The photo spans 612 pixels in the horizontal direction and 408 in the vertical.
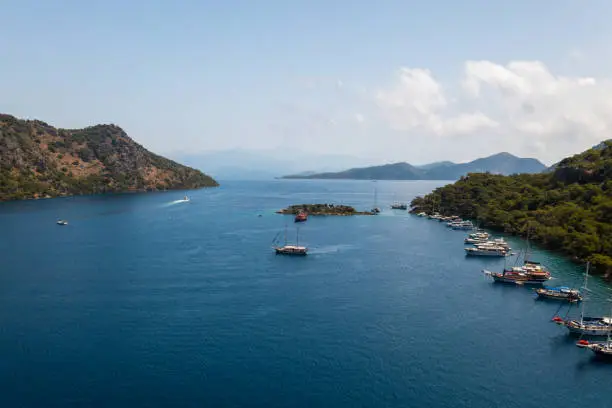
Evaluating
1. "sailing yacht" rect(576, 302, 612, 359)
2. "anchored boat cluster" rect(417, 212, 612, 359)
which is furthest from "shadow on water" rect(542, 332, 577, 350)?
"sailing yacht" rect(576, 302, 612, 359)

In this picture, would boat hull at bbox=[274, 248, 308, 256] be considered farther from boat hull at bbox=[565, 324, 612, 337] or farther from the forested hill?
the forested hill

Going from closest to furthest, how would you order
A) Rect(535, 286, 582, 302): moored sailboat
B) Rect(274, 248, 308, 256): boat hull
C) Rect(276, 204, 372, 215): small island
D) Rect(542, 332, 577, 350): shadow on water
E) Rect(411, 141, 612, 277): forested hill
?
Rect(542, 332, 577, 350): shadow on water → Rect(535, 286, 582, 302): moored sailboat → Rect(411, 141, 612, 277): forested hill → Rect(274, 248, 308, 256): boat hull → Rect(276, 204, 372, 215): small island

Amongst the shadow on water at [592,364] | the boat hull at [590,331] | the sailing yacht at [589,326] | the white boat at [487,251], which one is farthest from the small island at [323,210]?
the shadow on water at [592,364]

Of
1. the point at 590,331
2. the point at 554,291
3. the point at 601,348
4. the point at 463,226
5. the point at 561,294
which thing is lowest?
the point at 601,348

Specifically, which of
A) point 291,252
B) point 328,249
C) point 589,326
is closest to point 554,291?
point 589,326

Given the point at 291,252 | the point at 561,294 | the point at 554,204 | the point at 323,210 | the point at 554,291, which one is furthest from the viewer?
the point at 323,210

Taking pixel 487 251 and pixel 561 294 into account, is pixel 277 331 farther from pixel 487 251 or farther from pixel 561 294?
pixel 487 251
